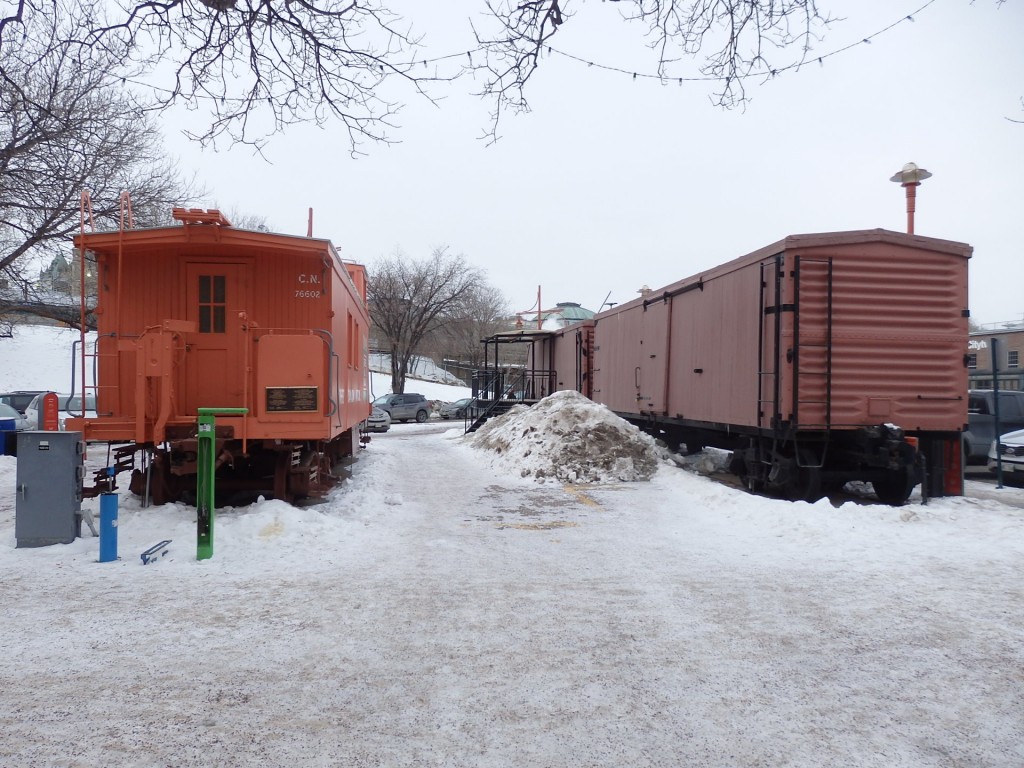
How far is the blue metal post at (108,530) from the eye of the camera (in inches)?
234

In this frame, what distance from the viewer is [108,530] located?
236 inches

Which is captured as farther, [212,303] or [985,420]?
[985,420]

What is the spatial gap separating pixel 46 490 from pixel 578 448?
24.8 ft

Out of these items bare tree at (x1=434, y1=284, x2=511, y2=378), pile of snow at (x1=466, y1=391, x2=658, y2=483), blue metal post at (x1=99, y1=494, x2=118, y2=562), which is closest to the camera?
blue metal post at (x1=99, y1=494, x2=118, y2=562)

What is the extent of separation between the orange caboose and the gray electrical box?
0.80 metres

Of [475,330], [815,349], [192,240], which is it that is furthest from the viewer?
[475,330]

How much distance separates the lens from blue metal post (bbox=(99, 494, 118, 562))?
19.5 ft

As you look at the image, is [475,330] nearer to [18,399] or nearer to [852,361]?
[18,399]

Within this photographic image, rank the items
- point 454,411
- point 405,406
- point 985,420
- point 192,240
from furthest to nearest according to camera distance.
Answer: point 454,411
point 405,406
point 985,420
point 192,240

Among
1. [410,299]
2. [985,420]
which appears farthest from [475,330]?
[985,420]

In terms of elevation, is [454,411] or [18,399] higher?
[18,399]

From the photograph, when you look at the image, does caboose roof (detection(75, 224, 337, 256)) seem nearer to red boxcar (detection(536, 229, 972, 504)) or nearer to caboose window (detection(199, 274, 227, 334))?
caboose window (detection(199, 274, 227, 334))

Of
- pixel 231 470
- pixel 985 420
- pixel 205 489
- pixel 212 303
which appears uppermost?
pixel 212 303

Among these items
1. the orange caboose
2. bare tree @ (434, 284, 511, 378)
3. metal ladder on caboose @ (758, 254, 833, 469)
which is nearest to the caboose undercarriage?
the orange caboose
